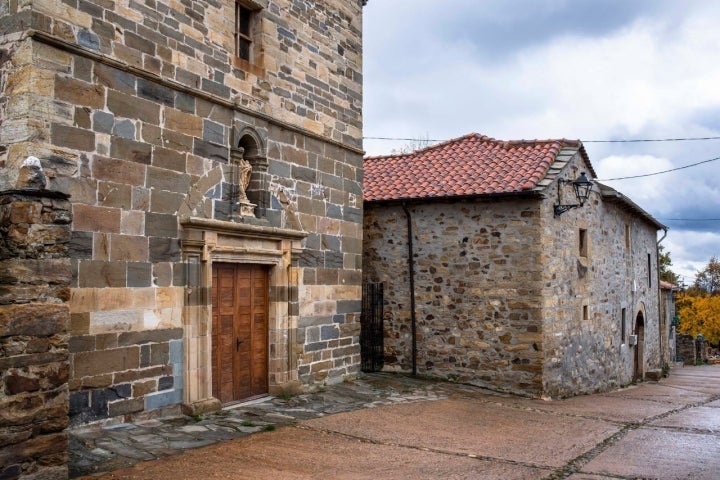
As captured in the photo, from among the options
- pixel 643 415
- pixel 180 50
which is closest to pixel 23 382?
pixel 180 50

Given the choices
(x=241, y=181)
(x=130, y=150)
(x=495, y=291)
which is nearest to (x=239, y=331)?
(x=241, y=181)

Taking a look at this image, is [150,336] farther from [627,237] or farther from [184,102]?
[627,237]

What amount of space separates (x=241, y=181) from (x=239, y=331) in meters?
2.03

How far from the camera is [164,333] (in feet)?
25.0

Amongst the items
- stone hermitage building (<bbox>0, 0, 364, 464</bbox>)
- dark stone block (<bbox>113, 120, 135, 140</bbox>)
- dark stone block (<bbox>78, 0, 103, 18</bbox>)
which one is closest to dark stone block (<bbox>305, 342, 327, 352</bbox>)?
stone hermitage building (<bbox>0, 0, 364, 464</bbox>)

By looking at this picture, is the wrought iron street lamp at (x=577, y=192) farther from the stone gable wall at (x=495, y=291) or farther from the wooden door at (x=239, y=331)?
the wooden door at (x=239, y=331)

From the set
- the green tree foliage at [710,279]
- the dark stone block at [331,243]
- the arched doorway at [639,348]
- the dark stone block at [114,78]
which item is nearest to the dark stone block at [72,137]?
the dark stone block at [114,78]

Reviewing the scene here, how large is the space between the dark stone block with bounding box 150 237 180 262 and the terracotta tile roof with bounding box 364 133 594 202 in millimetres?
5814

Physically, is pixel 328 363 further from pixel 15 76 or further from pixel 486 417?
pixel 15 76

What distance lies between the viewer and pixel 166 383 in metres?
7.62

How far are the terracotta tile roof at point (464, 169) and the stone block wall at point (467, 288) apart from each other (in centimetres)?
30

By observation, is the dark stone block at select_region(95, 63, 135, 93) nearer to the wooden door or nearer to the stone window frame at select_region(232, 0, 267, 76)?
the stone window frame at select_region(232, 0, 267, 76)

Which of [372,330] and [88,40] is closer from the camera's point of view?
[88,40]

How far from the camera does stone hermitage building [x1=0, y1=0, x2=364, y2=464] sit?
6398 mm
